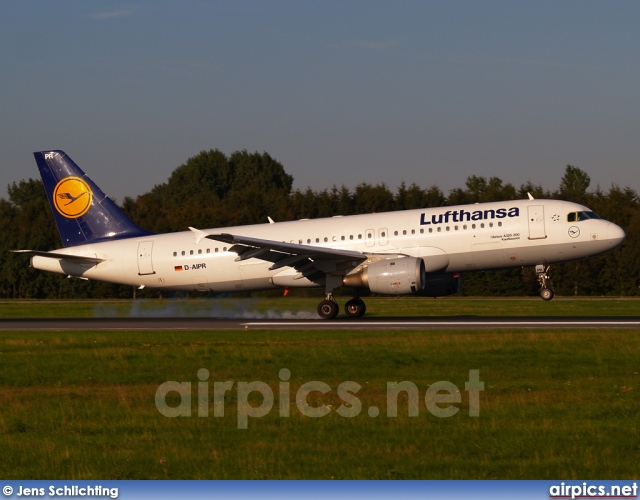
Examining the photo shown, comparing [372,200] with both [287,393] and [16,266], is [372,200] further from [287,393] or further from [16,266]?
[287,393]

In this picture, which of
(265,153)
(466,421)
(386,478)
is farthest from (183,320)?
(265,153)

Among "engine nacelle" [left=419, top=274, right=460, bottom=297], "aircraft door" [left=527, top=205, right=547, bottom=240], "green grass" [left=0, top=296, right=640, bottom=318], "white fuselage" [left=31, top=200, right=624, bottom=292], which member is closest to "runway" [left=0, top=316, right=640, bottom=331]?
"engine nacelle" [left=419, top=274, right=460, bottom=297]

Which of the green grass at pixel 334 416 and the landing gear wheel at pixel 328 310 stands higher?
the landing gear wheel at pixel 328 310

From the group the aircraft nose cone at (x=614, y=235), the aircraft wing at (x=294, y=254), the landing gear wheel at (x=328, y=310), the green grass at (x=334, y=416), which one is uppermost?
the aircraft nose cone at (x=614, y=235)

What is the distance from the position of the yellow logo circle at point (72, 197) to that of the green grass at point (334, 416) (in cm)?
1417

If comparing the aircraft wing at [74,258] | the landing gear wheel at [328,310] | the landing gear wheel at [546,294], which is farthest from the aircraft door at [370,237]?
the aircraft wing at [74,258]

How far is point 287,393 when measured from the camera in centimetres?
1628

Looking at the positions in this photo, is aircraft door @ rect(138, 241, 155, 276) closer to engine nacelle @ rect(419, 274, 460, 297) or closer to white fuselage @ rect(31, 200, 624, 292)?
white fuselage @ rect(31, 200, 624, 292)

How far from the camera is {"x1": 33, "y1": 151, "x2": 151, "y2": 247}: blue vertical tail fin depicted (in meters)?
37.9

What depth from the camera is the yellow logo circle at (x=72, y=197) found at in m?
38.0

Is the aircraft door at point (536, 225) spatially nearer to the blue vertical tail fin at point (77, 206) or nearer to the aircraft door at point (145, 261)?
the aircraft door at point (145, 261)

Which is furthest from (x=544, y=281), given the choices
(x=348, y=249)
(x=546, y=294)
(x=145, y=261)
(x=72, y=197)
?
(x=72, y=197)

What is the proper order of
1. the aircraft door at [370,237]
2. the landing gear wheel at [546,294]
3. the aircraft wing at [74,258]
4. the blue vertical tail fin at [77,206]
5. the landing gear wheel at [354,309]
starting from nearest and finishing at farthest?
the aircraft door at [370,237] < the landing gear wheel at [546,294] < the landing gear wheel at [354,309] < the aircraft wing at [74,258] < the blue vertical tail fin at [77,206]

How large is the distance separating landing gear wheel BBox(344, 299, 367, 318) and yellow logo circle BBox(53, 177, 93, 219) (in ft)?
37.7
